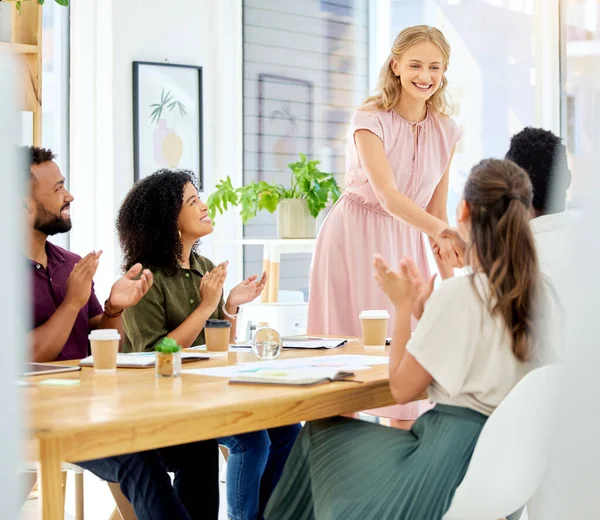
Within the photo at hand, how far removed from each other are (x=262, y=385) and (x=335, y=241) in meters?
1.22

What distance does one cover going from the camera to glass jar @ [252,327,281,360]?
87.9 inches

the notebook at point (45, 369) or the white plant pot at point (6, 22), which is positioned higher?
the white plant pot at point (6, 22)

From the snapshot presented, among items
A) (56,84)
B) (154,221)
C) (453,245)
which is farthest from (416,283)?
(56,84)

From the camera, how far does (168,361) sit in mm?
1895

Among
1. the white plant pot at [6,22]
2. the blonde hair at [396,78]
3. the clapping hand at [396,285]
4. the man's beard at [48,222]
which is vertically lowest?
the clapping hand at [396,285]

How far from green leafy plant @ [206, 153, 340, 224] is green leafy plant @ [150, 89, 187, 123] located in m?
0.58

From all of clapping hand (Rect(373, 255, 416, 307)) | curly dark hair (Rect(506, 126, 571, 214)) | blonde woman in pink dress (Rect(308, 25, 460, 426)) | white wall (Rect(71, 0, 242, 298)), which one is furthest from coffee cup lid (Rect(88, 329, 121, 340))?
white wall (Rect(71, 0, 242, 298))

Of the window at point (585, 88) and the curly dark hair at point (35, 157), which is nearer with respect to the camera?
the window at point (585, 88)


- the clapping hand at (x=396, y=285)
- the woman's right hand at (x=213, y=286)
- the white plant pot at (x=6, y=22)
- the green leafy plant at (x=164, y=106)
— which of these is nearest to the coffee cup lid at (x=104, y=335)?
the woman's right hand at (x=213, y=286)

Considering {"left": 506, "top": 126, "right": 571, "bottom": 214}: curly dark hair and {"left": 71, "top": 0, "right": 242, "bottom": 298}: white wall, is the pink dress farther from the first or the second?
{"left": 71, "top": 0, "right": 242, "bottom": 298}: white wall

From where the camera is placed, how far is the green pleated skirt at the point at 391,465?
170cm

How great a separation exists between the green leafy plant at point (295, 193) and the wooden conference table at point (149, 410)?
8.43ft

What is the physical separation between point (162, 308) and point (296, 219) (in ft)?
6.64

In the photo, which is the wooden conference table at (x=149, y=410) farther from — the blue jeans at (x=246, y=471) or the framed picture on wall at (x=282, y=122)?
the framed picture on wall at (x=282, y=122)
